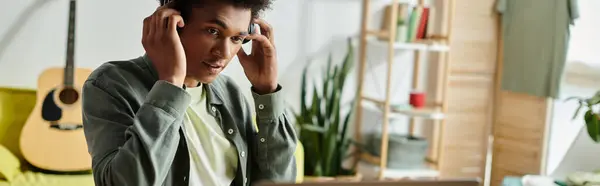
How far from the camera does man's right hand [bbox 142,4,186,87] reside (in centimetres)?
111

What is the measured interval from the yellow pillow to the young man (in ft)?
6.00

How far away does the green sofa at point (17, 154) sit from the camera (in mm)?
2844

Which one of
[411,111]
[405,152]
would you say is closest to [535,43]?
[411,111]

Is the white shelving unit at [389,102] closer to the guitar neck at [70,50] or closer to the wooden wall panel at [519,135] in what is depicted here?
the wooden wall panel at [519,135]

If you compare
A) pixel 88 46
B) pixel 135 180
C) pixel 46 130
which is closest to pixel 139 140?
pixel 135 180

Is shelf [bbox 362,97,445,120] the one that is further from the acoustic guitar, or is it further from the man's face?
the man's face

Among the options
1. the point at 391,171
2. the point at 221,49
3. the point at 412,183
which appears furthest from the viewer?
the point at 391,171

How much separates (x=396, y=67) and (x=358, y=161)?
0.60 meters

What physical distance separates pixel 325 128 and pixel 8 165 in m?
1.56

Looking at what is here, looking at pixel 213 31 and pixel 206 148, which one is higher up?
pixel 213 31

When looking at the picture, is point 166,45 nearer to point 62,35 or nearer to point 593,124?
point 593,124

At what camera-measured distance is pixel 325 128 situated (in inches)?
144

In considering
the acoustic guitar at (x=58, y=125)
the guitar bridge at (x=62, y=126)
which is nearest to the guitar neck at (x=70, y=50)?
the acoustic guitar at (x=58, y=125)

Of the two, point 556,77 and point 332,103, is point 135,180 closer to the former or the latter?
point 332,103
